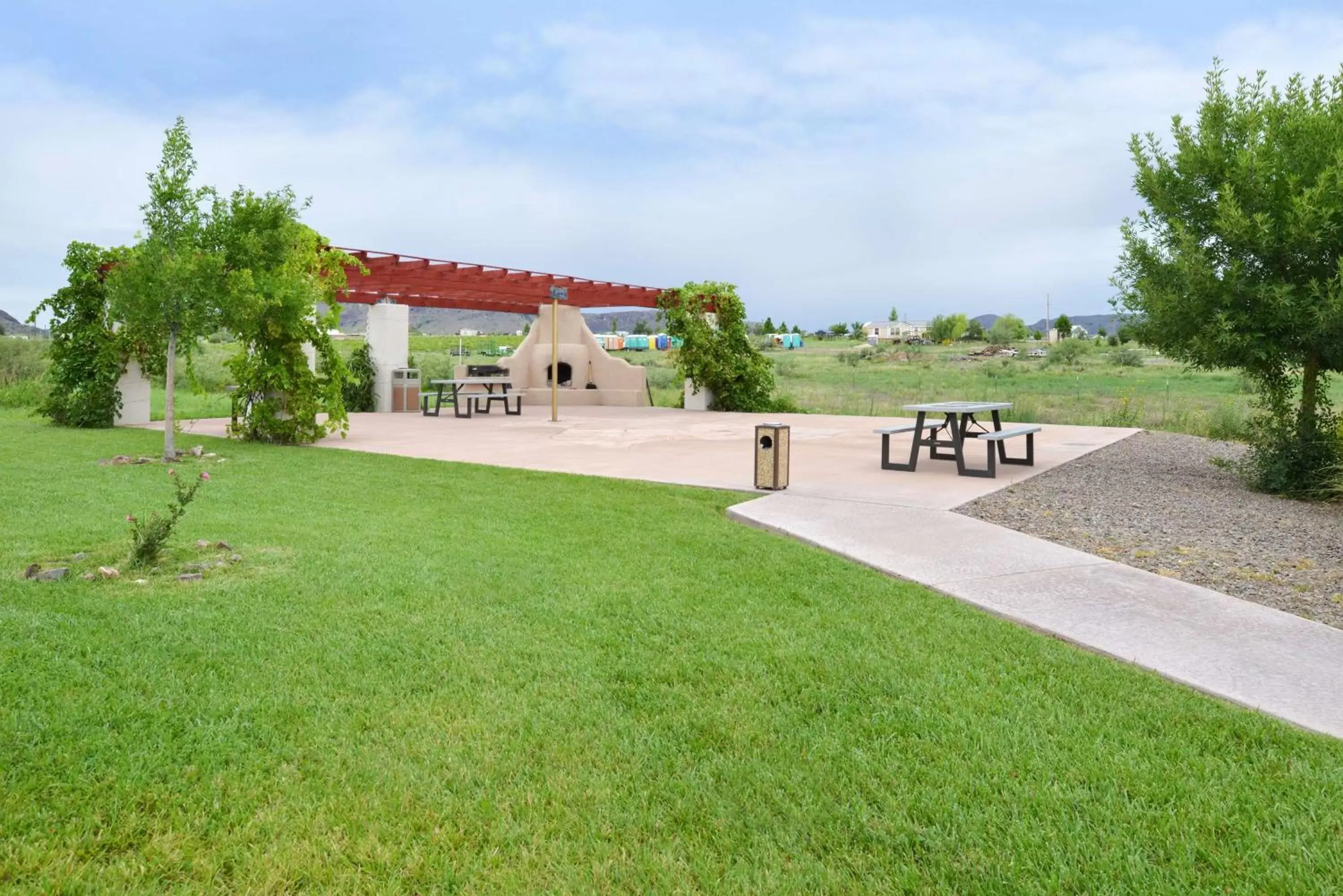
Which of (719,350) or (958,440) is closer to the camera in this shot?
(958,440)

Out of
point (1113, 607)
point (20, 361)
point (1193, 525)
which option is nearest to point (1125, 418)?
point (1193, 525)

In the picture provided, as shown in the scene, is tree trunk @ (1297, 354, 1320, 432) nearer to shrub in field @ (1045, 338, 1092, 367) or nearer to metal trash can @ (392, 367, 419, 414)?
A: metal trash can @ (392, 367, 419, 414)

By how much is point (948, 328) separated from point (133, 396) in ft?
297

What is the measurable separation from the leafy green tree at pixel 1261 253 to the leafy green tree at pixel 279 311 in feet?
31.1

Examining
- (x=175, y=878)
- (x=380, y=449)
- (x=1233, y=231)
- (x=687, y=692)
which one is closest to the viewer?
(x=175, y=878)

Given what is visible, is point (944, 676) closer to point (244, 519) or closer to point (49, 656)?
point (49, 656)

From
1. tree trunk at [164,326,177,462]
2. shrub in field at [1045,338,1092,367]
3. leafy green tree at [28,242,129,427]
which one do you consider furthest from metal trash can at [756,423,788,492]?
shrub in field at [1045,338,1092,367]

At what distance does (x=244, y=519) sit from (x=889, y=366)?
45.5 meters

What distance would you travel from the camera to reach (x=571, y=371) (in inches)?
915

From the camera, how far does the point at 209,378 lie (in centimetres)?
2475

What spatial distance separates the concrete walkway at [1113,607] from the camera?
3.31 m

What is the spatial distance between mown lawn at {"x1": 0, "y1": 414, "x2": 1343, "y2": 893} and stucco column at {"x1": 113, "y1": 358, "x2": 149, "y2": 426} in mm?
11515

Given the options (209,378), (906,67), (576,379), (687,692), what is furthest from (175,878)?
(209,378)

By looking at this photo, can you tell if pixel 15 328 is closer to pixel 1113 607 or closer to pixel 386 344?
pixel 386 344
